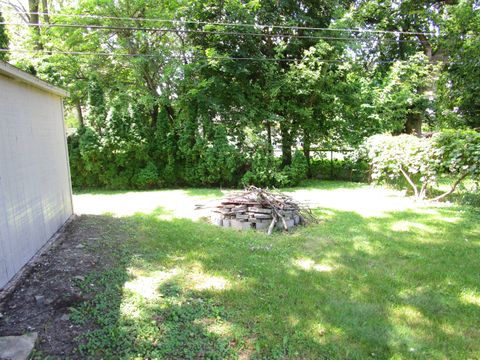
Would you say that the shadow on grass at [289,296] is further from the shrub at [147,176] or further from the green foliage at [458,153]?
the shrub at [147,176]

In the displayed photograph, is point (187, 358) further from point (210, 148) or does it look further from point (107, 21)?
point (107, 21)

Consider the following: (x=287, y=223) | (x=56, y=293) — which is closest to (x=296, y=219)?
(x=287, y=223)

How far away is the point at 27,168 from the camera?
164 inches

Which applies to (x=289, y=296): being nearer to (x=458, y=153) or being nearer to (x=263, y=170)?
(x=458, y=153)

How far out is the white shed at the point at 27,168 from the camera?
353 cm

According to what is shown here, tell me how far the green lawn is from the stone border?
67 cm

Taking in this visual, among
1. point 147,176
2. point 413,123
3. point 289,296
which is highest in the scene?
point 413,123

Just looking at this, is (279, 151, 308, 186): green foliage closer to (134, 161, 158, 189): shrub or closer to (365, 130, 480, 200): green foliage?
(365, 130, 480, 200): green foliage

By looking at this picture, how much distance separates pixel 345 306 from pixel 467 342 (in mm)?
977

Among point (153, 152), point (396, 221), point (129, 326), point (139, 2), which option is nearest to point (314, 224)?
Answer: point (396, 221)

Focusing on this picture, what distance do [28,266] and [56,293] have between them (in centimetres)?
92

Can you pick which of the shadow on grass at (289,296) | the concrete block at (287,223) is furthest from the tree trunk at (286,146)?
the shadow on grass at (289,296)

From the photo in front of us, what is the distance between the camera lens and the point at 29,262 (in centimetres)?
389

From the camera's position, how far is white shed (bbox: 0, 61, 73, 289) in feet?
11.6
